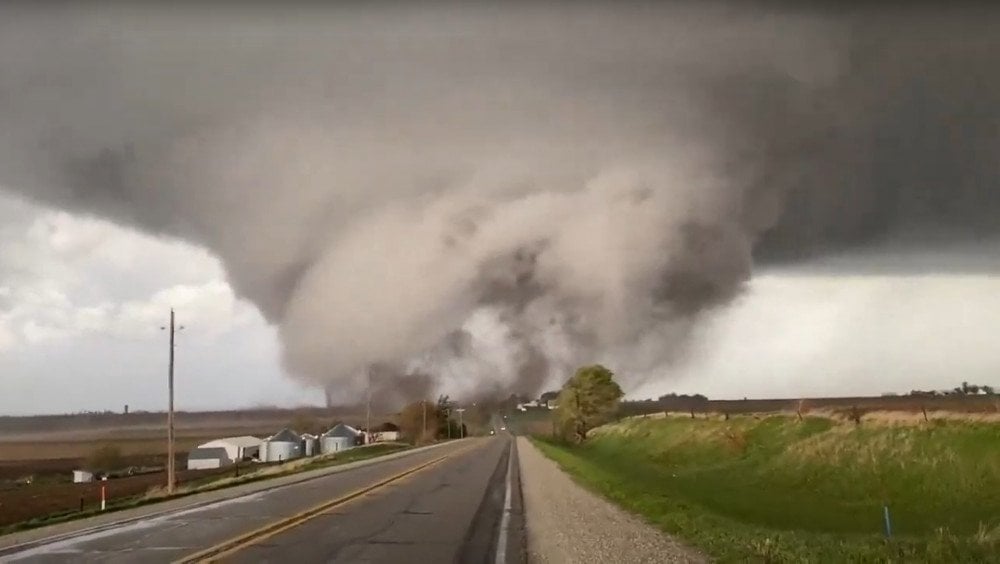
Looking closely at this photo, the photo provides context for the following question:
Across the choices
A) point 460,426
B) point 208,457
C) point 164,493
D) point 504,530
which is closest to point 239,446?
point 208,457

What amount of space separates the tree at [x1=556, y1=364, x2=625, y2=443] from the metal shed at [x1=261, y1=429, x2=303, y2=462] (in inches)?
1485

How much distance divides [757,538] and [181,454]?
12949cm

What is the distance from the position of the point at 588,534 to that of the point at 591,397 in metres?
85.5

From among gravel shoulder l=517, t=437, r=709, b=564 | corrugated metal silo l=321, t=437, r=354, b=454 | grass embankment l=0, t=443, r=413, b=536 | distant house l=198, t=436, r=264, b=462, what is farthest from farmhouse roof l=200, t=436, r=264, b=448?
gravel shoulder l=517, t=437, r=709, b=564

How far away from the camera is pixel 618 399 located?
342ft

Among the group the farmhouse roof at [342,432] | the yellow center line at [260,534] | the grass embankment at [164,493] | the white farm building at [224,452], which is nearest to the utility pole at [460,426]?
the farmhouse roof at [342,432]

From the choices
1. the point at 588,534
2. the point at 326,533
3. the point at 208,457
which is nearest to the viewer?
the point at 326,533

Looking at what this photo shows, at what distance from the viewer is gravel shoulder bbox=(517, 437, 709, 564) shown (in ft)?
46.6

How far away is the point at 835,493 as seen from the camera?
95.3ft

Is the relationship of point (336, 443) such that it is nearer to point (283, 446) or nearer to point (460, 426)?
point (283, 446)

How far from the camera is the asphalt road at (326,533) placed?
14.5 meters

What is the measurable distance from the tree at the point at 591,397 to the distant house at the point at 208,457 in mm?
44071

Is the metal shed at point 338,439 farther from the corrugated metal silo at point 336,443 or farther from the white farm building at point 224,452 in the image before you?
→ the white farm building at point 224,452

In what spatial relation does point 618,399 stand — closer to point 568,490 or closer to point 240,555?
point 568,490
